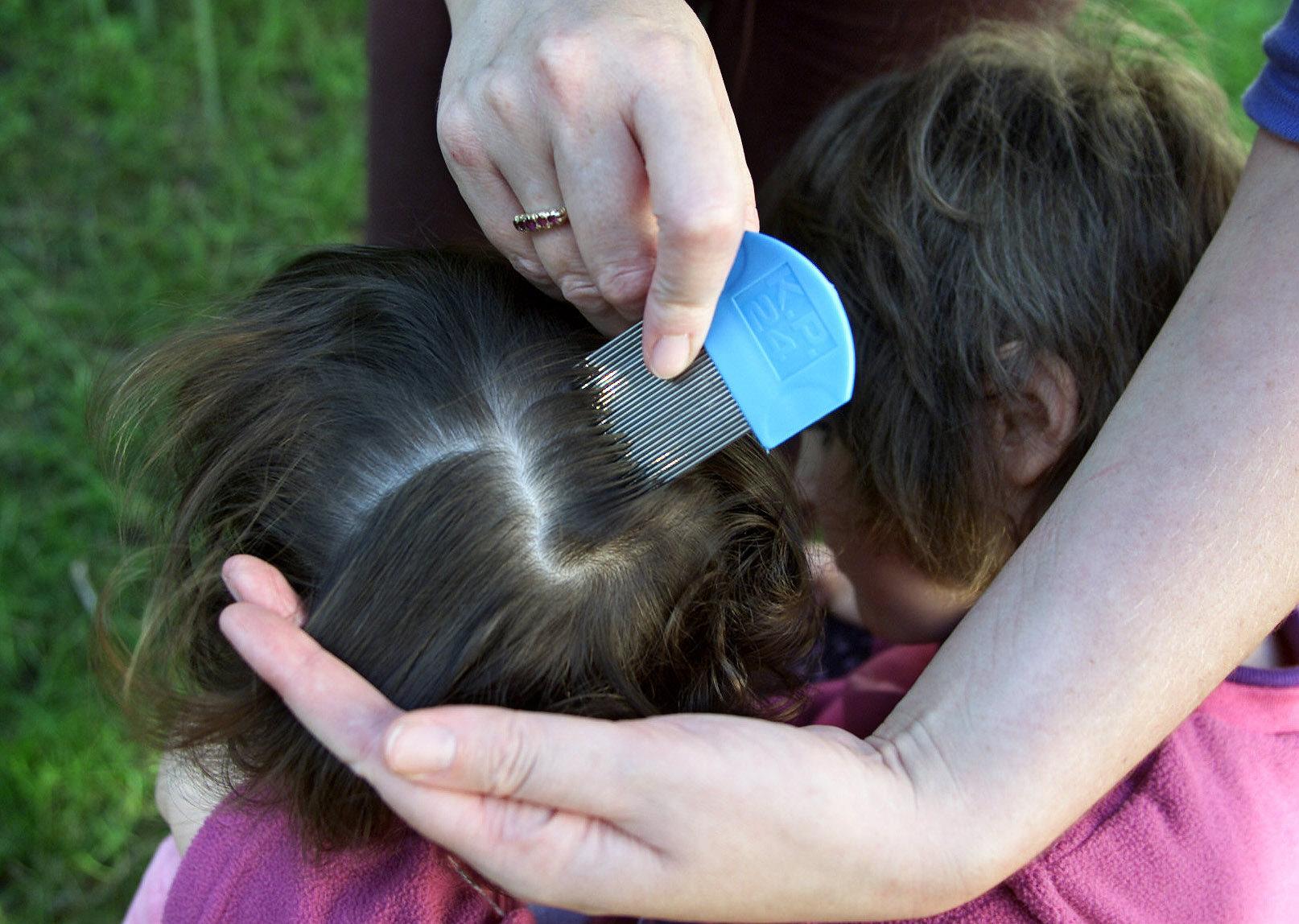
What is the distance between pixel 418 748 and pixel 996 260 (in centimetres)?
91

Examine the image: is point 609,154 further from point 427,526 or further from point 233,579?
point 233,579

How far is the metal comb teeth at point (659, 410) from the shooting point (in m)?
1.03

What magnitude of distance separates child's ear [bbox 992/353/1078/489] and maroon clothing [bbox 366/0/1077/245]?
65cm

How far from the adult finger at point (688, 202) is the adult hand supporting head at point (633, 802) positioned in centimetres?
34

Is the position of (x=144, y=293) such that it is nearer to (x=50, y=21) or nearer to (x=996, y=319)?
(x=50, y=21)

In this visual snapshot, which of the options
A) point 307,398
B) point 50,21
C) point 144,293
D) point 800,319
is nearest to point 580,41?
point 800,319

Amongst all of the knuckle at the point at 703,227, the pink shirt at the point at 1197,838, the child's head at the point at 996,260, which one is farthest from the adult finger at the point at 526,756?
the child's head at the point at 996,260

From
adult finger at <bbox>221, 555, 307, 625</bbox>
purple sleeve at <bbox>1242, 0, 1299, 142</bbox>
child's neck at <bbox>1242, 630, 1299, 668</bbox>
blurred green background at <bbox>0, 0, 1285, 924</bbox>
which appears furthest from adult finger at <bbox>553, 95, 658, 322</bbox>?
blurred green background at <bbox>0, 0, 1285, 924</bbox>

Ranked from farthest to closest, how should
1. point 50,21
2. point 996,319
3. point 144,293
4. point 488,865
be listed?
point 50,21 < point 144,293 < point 996,319 < point 488,865

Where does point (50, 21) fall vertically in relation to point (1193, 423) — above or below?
above

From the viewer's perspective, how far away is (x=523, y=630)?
3.35 feet

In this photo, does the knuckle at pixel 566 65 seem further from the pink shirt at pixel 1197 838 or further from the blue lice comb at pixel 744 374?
the pink shirt at pixel 1197 838

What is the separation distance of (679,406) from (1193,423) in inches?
19.7

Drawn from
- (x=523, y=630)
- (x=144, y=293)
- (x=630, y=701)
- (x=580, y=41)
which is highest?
(x=580, y=41)
